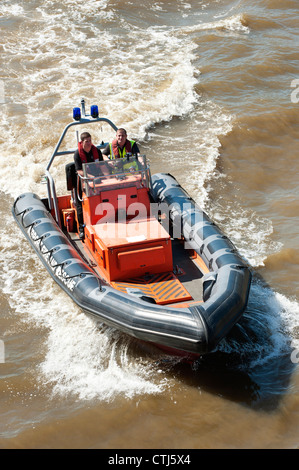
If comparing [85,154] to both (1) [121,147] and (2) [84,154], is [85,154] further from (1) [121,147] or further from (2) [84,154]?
(1) [121,147]

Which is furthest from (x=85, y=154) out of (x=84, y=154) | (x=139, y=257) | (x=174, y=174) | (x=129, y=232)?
(x=174, y=174)

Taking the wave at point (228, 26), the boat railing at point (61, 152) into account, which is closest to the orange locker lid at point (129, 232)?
the boat railing at point (61, 152)

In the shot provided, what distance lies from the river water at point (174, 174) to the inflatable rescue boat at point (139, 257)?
0.60 meters

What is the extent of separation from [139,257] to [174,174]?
3799 millimetres

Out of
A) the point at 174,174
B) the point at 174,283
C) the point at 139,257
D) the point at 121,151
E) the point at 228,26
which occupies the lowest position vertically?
the point at 174,174

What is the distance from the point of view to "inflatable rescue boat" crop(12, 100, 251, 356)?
5566 millimetres

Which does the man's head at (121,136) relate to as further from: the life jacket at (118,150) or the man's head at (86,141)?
the man's head at (86,141)

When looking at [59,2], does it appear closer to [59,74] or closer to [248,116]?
[59,74]

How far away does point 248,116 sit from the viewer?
11.6m

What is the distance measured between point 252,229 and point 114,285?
3.00m

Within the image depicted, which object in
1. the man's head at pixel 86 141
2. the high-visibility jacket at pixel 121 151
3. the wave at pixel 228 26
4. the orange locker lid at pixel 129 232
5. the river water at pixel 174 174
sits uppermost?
the man's head at pixel 86 141

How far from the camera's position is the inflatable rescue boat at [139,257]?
5.57 metres

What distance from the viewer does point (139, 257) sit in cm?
651
